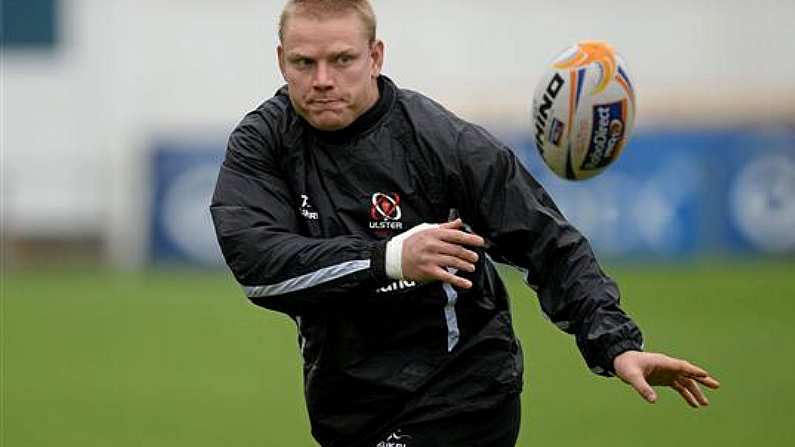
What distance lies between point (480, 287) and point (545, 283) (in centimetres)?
27

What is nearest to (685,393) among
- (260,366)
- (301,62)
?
(301,62)

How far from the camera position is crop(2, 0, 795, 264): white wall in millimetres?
27516

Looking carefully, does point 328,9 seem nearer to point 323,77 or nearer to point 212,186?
point 323,77

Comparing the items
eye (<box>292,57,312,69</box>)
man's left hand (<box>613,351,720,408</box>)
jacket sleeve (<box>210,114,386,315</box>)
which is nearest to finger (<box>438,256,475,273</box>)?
jacket sleeve (<box>210,114,386,315</box>)

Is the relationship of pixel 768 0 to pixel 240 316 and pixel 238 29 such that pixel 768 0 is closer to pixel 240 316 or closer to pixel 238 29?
pixel 238 29

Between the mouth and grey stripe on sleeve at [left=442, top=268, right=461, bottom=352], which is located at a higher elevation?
the mouth

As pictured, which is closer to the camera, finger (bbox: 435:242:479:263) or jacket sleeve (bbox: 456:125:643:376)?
finger (bbox: 435:242:479:263)

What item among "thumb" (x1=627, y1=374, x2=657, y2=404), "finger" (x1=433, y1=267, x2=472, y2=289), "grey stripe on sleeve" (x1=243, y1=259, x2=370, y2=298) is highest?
"finger" (x1=433, y1=267, x2=472, y2=289)

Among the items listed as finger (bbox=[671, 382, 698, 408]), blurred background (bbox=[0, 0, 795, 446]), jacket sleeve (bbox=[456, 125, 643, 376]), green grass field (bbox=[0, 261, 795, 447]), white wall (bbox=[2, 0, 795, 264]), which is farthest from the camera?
white wall (bbox=[2, 0, 795, 264])

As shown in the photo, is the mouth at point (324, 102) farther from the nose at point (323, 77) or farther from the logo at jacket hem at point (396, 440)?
the logo at jacket hem at point (396, 440)

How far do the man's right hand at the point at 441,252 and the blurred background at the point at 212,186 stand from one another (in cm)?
572

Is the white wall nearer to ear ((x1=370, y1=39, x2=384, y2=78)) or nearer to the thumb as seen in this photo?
ear ((x1=370, y1=39, x2=384, y2=78))

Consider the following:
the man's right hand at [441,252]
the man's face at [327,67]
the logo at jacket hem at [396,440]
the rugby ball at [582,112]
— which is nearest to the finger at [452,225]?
the man's right hand at [441,252]

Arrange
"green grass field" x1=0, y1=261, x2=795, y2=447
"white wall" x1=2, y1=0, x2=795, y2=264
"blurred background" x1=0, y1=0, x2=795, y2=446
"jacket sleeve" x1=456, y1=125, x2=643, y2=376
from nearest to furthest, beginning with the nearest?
"jacket sleeve" x1=456, y1=125, x2=643, y2=376, "green grass field" x1=0, y1=261, x2=795, y2=447, "blurred background" x1=0, y1=0, x2=795, y2=446, "white wall" x1=2, y1=0, x2=795, y2=264
